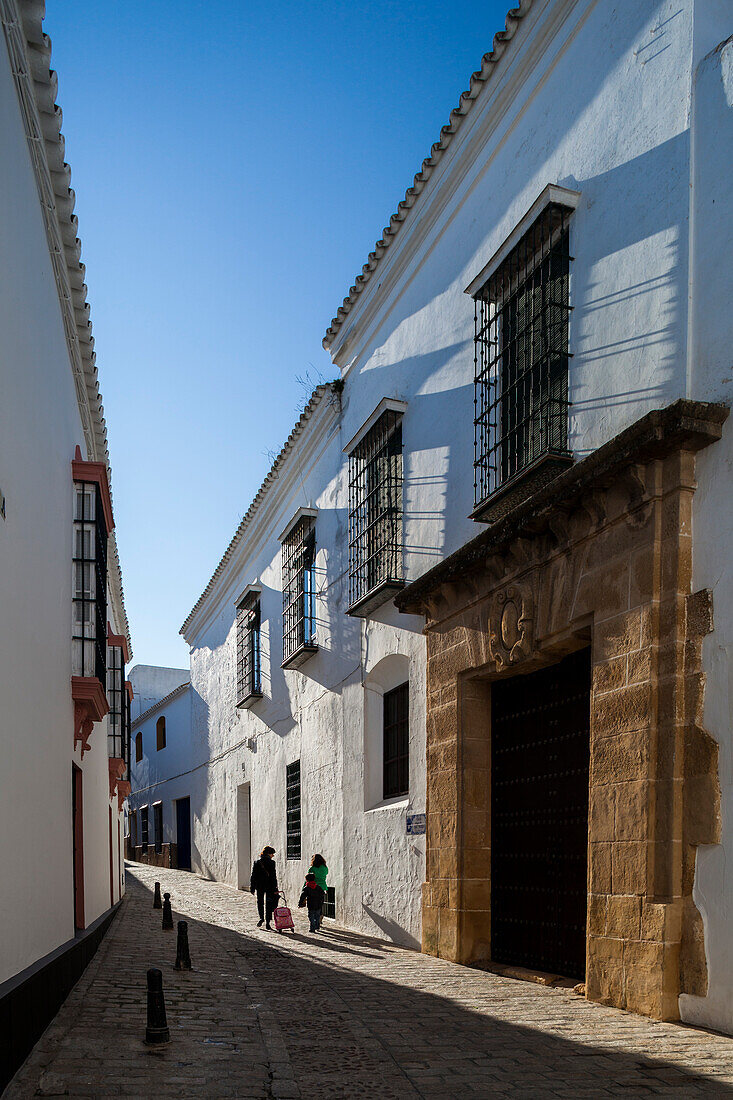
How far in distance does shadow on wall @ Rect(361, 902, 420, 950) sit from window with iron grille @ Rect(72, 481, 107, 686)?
12.7ft

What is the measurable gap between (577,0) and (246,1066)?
741 centimetres

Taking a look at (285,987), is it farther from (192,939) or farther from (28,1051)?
(192,939)

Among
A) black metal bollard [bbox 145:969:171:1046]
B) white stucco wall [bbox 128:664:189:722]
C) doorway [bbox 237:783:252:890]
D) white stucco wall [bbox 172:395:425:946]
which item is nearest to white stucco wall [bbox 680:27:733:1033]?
black metal bollard [bbox 145:969:171:1046]

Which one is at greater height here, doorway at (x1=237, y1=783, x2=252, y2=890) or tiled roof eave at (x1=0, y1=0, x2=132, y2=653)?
tiled roof eave at (x1=0, y1=0, x2=132, y2=653)

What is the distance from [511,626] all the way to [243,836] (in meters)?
13.2

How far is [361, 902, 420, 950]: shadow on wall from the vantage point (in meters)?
9.32

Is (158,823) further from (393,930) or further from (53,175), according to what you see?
(53,175)

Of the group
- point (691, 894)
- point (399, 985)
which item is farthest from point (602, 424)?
point (399, 985)

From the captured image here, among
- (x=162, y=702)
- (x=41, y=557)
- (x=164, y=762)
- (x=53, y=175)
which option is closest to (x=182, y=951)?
(x=41, y=557)

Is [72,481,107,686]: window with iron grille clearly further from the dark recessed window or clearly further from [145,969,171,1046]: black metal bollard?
the dark recessed window

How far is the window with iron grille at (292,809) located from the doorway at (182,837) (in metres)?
12.2

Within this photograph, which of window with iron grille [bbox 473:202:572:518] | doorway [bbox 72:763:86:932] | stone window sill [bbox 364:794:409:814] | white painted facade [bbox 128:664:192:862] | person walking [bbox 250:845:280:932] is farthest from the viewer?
white painted facade [bbox 128:664:192:862]

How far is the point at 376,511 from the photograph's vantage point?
11047mm

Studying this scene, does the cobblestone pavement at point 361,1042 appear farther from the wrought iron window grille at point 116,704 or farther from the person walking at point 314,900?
the wrought iron window grille at point 116,704
